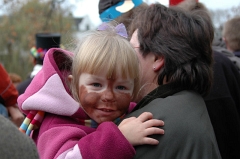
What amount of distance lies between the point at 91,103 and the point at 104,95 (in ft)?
0.29

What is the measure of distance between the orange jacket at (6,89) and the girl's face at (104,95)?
2.60 meters

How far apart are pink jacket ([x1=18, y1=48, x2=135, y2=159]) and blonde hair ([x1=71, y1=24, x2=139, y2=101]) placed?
0.33 ft

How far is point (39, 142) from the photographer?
6.41 ft

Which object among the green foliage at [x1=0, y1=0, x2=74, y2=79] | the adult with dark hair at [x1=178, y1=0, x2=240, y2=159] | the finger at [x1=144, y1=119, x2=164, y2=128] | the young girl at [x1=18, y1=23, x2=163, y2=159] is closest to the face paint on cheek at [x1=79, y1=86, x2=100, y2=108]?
the young girl at [x1=18, y1=23, x2=163, y2=159]

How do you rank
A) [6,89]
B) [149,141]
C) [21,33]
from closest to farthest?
[149,141] → [6,89] → [21,33]

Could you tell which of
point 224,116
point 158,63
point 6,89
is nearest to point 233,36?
point 224,116

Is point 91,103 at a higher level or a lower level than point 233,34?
higher

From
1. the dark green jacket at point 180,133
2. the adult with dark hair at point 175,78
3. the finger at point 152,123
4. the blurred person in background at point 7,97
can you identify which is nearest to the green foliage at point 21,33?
the blurred person in background at point 7,97

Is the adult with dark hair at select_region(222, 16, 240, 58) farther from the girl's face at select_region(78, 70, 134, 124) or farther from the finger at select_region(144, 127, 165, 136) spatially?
the finger at select_region(144, 127, 165, 136)

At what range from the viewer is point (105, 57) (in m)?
1.91

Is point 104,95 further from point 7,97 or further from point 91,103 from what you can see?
point 7,97

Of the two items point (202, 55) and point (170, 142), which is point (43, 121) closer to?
point (170, 142)

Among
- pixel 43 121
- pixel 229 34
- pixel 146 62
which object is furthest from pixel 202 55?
pixel 229 34

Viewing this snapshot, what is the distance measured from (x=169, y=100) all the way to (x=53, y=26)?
938 inches
